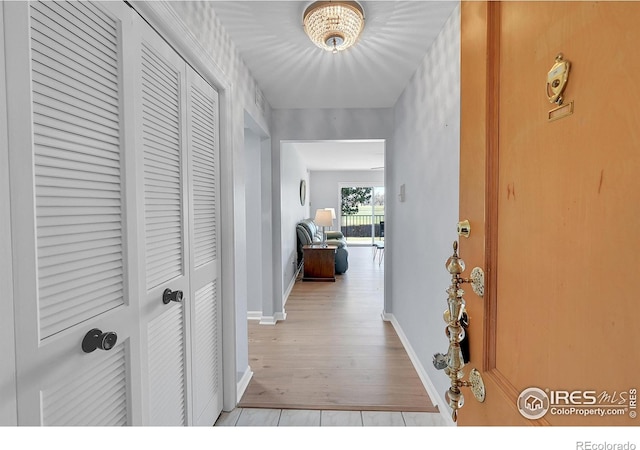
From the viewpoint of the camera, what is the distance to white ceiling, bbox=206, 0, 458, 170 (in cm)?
158

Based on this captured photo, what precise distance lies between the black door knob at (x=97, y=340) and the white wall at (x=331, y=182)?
838 cm

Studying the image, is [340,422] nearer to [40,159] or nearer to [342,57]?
[40,159]

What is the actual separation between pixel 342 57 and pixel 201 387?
225 cm

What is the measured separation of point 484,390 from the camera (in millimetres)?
651

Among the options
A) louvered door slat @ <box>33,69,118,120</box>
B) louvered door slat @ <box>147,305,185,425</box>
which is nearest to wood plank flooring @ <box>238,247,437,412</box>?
louvered door slat @ <box>147,305,185,425</box>

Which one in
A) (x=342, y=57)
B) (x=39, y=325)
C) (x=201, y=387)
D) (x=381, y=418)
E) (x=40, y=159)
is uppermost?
(x=342, y=57)

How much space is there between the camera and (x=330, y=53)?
6.75 ft

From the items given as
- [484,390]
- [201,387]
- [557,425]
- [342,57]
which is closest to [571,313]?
[557,425]

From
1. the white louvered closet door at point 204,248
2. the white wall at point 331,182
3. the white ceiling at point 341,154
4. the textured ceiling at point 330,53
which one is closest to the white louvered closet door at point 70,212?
the white louvered closet door at point 204,248

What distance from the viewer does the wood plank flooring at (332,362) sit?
1932 millimetres

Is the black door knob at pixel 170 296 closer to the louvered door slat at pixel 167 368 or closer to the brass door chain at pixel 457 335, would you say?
the louvered door slat at pixel 167 368

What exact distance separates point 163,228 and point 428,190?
5.43 ft

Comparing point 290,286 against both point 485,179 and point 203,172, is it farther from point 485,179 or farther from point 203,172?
point 485,179

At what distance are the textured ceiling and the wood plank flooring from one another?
2.32 metres
